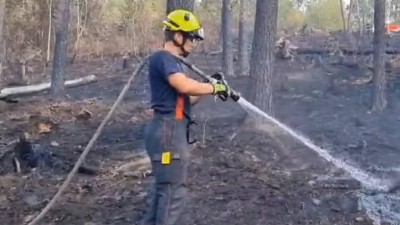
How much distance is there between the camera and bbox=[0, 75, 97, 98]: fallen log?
1643 cm

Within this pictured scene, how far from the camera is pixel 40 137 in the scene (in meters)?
10.5

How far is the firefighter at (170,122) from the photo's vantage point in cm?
460

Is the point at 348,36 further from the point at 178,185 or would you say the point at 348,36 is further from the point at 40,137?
the point at 178,185

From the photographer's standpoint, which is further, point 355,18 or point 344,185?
point 355,18

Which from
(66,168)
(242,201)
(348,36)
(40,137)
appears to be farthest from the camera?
(348,36)

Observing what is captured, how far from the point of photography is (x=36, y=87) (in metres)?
18.1

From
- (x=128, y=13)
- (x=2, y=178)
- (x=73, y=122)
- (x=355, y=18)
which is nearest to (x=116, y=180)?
→ (x=2, y=178)

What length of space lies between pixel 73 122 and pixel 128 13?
17.9 m

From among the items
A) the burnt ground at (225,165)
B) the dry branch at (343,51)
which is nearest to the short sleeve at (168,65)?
the burnt ground at (225,165)

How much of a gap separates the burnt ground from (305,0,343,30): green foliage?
28.3 m

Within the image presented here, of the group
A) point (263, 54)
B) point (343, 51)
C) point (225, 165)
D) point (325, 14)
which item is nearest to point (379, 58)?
point (263, 54)

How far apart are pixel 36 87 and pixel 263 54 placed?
9.20m

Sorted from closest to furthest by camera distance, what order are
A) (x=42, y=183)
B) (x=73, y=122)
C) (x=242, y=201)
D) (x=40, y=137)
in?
(x=242, y=201)
(x=42, y=183)
(x=40, y=137)
(x=73, y=122)

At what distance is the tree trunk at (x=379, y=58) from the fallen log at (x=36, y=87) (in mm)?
9075
